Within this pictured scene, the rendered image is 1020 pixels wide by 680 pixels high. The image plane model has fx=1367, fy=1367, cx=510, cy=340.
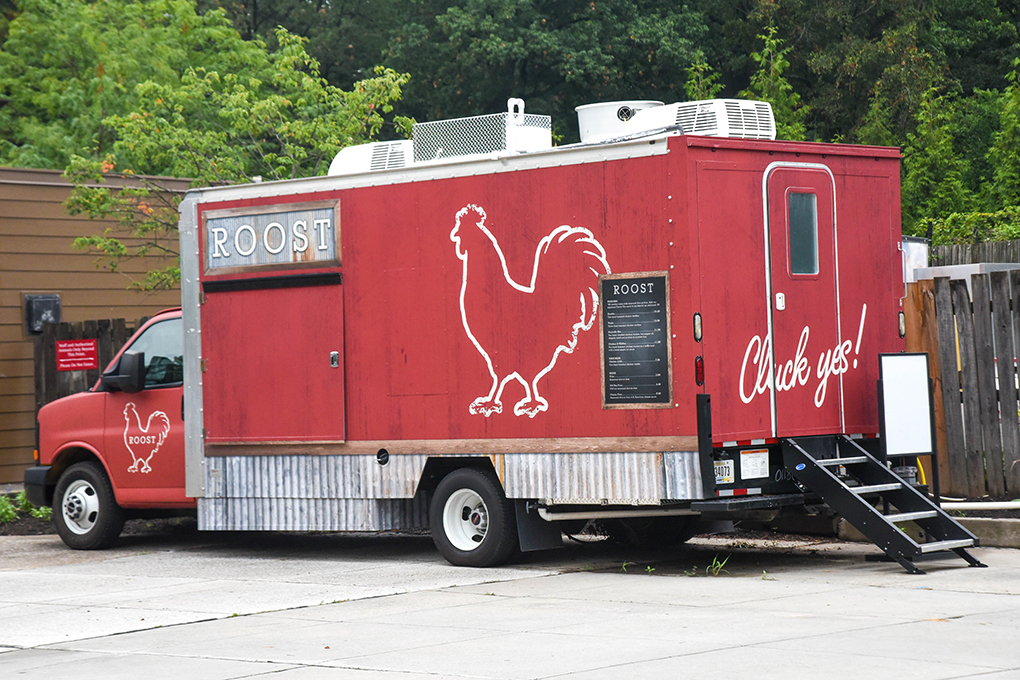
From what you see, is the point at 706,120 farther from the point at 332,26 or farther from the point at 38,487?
the point at 332,26

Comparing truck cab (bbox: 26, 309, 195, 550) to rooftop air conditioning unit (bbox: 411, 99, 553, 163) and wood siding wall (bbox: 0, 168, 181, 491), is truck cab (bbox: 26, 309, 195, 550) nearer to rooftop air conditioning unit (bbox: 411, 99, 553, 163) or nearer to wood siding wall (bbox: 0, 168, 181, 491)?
rooftop air conditioning unit (bbox: 411, 99, 553, 163)

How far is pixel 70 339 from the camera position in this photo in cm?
1700

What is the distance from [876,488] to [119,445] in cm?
694

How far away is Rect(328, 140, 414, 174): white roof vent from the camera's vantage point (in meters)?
11.5

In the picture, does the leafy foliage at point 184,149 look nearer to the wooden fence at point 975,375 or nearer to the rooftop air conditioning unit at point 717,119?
the rooftop air conditioning unit at point 717,119

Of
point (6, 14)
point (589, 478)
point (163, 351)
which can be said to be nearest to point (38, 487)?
point (163, 351)

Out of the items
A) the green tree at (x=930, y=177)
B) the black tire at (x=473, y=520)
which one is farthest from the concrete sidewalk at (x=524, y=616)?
the green tree at (x=930, y=177)

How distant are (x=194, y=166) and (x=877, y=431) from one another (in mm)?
10826

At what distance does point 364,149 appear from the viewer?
11.8 meters

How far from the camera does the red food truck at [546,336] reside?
382 inches

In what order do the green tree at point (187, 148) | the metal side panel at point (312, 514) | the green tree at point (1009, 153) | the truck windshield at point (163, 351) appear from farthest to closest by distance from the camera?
1. the green tree at point (1009, 153)
2. the green tree at point (187, 148)
3. the truck windshield at point (163, 351)
4. the metal side panel at point (312, 514)

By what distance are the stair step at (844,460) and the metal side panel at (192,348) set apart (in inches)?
214

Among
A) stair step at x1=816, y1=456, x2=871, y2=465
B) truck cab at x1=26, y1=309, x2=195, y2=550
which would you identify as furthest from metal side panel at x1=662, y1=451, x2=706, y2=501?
truck cab at x1=26, y1=309, x2=195, y2=550

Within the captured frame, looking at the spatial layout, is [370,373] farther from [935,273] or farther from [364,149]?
[935,273]
